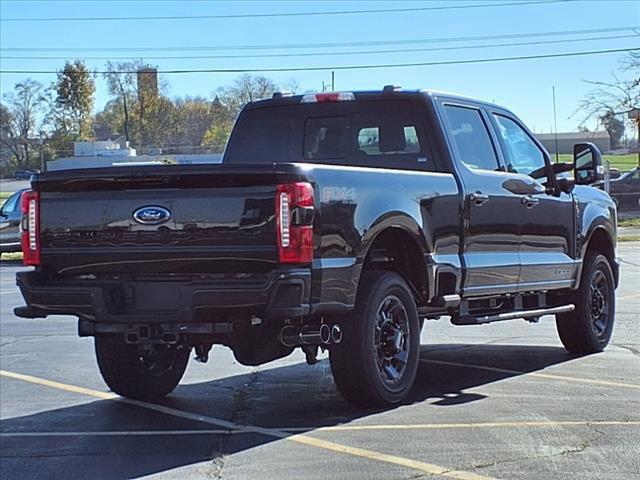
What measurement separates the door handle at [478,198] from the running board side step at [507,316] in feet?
2.95

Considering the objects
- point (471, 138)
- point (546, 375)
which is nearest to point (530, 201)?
point (471, 138)

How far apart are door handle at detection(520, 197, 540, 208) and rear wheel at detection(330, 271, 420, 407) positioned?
187 cm

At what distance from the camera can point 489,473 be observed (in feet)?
18.2

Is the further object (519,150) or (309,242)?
(519,150)

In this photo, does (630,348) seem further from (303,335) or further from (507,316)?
(303,335)

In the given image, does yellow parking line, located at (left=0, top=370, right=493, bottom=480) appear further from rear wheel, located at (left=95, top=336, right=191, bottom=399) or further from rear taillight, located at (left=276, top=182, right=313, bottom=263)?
rear taillight, located at (left=276, top=182, right=313, bottom=263)

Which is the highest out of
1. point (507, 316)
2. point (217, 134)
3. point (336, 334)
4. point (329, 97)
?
point (217, 134)

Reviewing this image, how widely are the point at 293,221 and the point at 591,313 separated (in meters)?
4.59

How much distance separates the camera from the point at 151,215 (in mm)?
6469

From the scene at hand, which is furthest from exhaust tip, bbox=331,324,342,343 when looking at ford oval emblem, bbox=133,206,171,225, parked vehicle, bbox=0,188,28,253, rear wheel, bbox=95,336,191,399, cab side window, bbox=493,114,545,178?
parked vehicle, bbox=0,188,28,253

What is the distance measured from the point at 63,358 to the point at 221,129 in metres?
69.5

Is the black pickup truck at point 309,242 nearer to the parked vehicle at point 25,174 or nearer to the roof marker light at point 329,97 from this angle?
the roof marker light at point 329,97

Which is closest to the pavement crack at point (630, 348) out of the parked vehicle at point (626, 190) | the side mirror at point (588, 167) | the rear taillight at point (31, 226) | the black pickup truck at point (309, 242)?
the black pickup truck at point (309, 242)

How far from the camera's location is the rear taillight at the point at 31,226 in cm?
686
